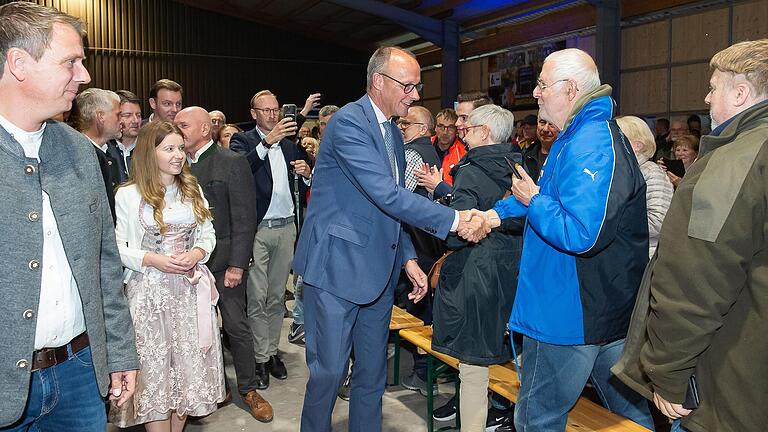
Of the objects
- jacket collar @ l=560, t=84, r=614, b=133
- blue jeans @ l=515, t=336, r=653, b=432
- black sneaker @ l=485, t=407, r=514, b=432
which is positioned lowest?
black sneaker @ l=485, t=407, r=514, b=432

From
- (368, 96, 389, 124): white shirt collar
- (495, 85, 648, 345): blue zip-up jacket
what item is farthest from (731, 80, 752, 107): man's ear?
(368, 96, 389, 124): white shirt collar

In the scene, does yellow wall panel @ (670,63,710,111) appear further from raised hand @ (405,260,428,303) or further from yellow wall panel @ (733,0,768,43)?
raised hand @ (405,260,428,303)

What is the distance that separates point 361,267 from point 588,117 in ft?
3.81

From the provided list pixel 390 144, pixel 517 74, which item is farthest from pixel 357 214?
pixel 517 74

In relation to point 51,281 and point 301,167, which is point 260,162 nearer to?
point 301,167

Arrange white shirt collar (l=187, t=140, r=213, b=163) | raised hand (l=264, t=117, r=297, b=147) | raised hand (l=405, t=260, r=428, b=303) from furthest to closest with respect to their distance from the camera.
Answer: raised hand (l=264, t=117, r=297, b=147) < white shirt collar (l=187, t=140, r=213, b=163) < raised hand (l=405, t=260, r=428, b=303)

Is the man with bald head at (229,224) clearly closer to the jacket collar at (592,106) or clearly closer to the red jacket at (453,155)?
the red jacket at (453,155)

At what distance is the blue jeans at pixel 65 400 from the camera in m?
1.73

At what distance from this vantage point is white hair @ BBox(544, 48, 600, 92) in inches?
94.3

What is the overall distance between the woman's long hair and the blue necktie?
98 centimetres

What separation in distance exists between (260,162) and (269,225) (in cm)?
45

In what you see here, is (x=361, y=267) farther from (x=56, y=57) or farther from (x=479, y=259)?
(x=56, y=57)

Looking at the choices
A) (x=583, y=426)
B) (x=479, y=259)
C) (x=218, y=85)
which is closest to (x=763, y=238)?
(x=583, y=426)

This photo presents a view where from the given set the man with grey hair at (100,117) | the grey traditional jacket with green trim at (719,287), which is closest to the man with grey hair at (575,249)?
the grey traditional jacket with green trim at (719,287)
